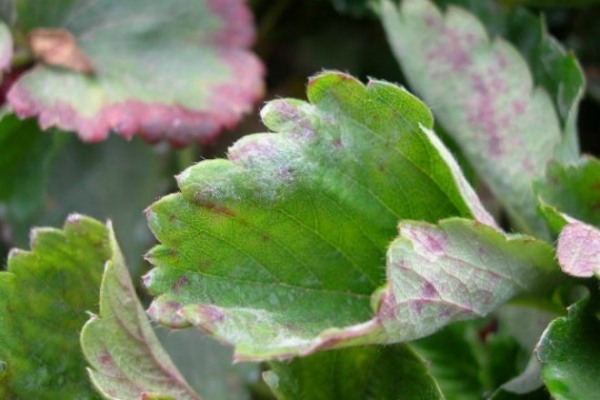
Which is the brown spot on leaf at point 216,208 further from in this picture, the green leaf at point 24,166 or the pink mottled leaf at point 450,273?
the green leaf at point 24,166

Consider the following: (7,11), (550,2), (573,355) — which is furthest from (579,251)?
(7,11)

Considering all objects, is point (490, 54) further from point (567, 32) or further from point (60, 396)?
point (60, 396)

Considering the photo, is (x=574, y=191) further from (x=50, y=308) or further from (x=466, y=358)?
(x=50, y=308)

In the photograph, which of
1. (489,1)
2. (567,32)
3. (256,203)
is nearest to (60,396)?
(256,203)

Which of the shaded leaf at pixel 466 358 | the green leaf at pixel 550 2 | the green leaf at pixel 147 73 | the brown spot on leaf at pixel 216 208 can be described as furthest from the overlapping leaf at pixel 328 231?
the green leaf at pixel 550 2

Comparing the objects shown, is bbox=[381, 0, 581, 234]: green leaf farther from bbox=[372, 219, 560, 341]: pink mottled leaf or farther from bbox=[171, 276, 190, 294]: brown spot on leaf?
bbox=[171, 276, 190, 294]: brown spot on leaf
